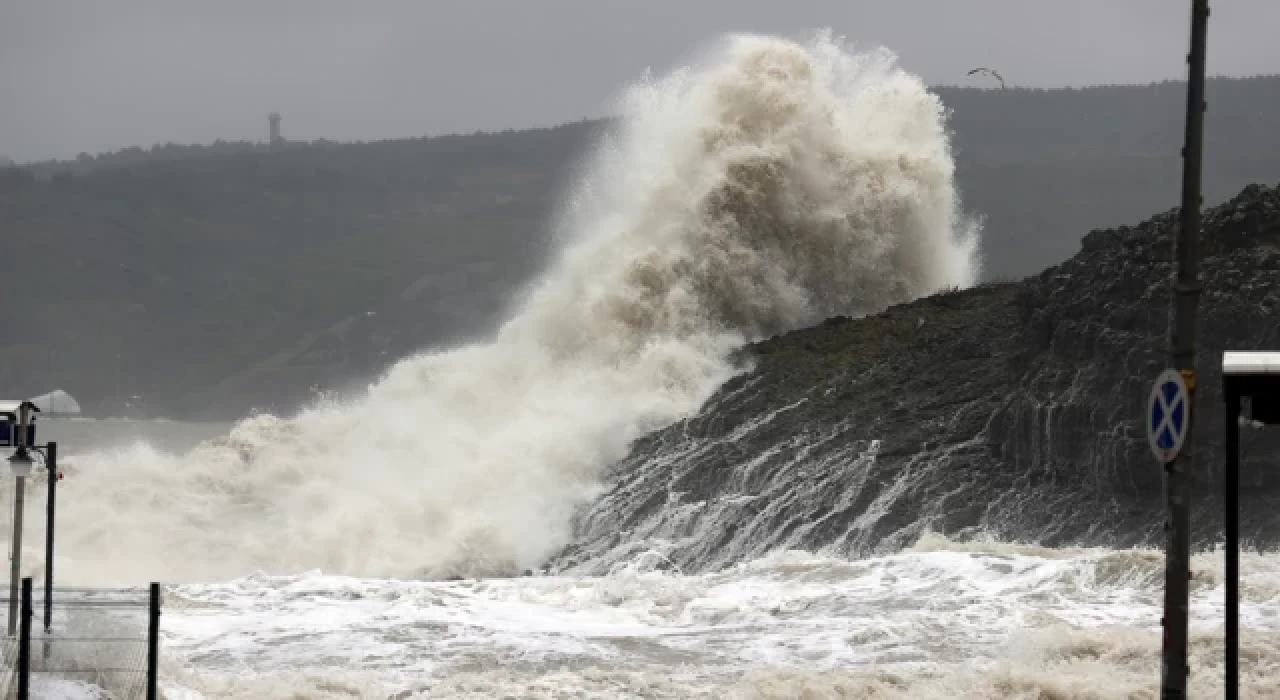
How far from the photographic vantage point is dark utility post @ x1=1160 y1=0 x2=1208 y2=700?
33.2ft

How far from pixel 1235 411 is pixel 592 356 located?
2506 centimetres

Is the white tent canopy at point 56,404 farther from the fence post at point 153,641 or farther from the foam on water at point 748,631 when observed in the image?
the fence post at point 153,641

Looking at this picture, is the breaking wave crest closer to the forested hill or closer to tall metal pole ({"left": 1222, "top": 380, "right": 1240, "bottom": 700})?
tall metal pole ({"left": 1222, "top": 380, "right": 1240, "bottom": 700})

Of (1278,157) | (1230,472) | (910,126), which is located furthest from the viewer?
(1278,157)

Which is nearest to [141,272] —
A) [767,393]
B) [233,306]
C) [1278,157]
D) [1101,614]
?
[233,306]

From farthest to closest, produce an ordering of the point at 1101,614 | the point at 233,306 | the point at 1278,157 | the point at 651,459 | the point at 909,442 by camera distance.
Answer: the point at 233,306, the point at 1278,157, the point at 651,459, the point at 909,442, the point at 1101,614

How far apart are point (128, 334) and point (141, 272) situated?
1448 cm

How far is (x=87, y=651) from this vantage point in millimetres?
12516

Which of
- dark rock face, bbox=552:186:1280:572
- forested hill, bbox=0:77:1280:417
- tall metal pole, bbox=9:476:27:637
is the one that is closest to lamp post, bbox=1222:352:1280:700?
tall metal pole, bbox=9:476:27:637

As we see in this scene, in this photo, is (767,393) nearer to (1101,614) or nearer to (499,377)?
(499,377)

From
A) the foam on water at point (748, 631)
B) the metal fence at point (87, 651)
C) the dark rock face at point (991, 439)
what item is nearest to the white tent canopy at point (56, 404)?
the foam on water at point (748, 631)

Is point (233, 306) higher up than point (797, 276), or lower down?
higher up

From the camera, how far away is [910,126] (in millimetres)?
41312

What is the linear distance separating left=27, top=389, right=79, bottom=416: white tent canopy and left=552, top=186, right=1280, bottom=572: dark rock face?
9.70 metres
